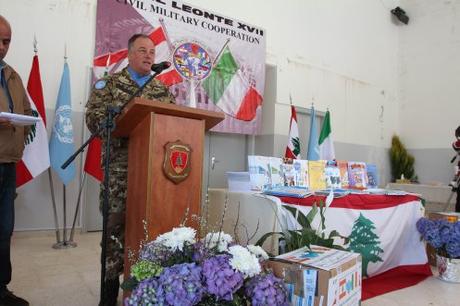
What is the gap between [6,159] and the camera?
1672 mm

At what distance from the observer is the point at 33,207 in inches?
131

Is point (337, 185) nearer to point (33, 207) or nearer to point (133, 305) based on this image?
point (133, 305)

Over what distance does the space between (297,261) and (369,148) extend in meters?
6.00

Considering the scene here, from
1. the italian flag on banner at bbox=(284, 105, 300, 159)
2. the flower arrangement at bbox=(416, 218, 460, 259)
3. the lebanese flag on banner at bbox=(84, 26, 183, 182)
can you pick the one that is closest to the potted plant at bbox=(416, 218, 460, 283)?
the flower arrangement at bbox=(416, 218, 460, 259)

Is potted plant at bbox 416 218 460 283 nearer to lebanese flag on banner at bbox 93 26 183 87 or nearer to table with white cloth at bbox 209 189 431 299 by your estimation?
table with white cloth at bbox 209 189 431 299

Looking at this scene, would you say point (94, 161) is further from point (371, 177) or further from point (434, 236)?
point (434, 236)

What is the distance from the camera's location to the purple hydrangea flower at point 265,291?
100 centimetres

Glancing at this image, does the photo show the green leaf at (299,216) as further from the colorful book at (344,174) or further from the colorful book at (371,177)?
the colorful book at (371,177)

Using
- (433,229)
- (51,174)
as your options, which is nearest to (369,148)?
(433,229)

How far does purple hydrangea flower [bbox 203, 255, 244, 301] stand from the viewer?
971 millimetres

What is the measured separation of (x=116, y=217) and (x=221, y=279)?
92 centimetres

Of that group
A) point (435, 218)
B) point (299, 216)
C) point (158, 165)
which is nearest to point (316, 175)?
point (299, 216)

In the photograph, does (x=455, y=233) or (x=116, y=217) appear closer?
(x=116, y=217)

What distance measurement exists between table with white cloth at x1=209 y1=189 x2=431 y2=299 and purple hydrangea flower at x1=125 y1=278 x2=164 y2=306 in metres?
1.01
